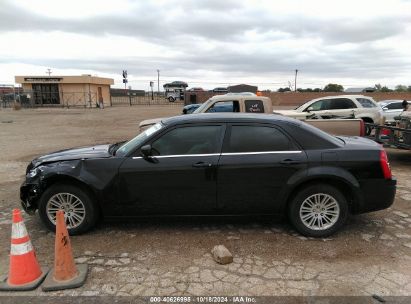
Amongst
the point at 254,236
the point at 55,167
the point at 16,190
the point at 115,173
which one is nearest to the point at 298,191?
the point at 254,236

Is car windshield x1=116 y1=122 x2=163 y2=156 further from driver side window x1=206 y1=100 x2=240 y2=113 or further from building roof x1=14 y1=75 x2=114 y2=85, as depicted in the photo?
building roof x1=14 y1=75 x2=114 y2=85

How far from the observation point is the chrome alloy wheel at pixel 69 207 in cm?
Answer: 447

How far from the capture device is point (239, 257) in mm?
4012

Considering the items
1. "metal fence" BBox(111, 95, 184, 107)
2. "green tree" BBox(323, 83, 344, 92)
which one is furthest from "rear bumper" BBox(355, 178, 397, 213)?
"green tree" BBox(323, 83, 344, 92)

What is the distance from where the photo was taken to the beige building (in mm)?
41312

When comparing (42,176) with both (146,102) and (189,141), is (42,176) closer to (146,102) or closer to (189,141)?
(189,141)

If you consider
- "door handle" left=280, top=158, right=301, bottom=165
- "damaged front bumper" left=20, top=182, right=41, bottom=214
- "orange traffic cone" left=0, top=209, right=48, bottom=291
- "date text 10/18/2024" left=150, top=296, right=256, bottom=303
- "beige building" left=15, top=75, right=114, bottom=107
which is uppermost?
"beige building" left=15, top=75, right=114, bottom=107

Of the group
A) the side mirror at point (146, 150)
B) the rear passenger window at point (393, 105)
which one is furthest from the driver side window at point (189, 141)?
the rear passenger window at point (393, 105)

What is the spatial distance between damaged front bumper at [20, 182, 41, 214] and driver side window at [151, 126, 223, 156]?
1556 millimetres

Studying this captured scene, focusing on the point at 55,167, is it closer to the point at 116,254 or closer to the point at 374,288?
the point at 116,254

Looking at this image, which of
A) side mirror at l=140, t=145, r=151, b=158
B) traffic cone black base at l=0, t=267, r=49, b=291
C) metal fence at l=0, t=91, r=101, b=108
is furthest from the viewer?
metal fence at l=0, t=91, r=101, b=108

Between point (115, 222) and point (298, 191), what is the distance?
2428 mm

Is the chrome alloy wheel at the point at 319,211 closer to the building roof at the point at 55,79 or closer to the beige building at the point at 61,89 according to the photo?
the beige building at the point at 61,89

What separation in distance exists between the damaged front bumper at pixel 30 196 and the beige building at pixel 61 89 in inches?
1514
